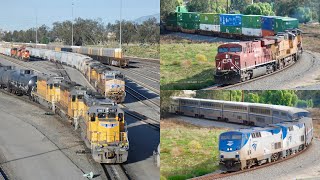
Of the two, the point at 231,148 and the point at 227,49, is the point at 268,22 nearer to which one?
the point at 227,49

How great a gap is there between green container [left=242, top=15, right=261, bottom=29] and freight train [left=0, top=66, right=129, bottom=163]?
8376mm

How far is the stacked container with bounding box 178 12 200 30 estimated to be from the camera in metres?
8.32

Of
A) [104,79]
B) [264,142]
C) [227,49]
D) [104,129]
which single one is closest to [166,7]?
[227,49]

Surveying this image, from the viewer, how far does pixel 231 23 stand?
851 centimetres

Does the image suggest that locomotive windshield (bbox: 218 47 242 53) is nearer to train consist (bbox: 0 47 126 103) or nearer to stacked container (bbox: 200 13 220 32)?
stacked container (bbox: 200 13 220 32)

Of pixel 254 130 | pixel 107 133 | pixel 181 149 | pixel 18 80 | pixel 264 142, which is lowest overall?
pixel 107 133

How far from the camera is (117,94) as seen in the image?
29109 mm

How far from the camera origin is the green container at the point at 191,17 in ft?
27.3

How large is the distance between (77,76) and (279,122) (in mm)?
33474

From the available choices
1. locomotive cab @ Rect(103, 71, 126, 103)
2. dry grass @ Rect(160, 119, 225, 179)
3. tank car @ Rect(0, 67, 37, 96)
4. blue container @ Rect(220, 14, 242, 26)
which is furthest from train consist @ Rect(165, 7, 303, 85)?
tank car @ Rect(0, 67, 37, 96)

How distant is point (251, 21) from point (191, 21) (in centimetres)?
96

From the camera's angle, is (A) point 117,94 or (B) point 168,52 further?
(A) point 117,94

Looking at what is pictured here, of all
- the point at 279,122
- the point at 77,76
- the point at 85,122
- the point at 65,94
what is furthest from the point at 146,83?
the point at 279,122

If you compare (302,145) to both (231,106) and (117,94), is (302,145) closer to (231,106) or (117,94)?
(231,106)
